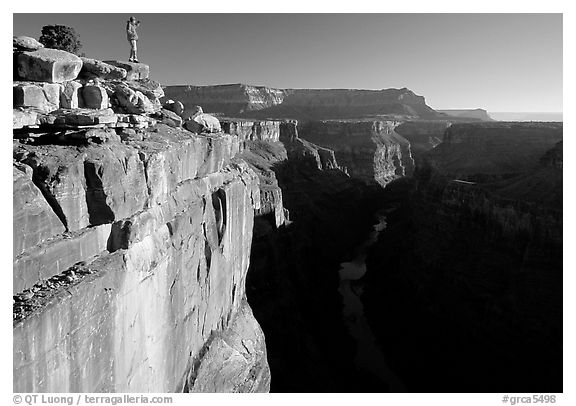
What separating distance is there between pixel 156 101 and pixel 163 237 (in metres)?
6.54

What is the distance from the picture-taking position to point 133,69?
17312mm

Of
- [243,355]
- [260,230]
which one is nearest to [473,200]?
[260,230]

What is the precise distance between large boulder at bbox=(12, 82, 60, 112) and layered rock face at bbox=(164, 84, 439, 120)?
10856 cm

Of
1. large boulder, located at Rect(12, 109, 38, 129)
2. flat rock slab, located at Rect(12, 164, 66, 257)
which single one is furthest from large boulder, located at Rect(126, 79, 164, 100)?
flat rock slab, located at Rect(12, 164, 66, 257)

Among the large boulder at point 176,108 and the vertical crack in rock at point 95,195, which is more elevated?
the large boulder at point 176,108

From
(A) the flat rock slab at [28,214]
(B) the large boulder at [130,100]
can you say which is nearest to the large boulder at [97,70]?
(B) the large boulder at [130,100]

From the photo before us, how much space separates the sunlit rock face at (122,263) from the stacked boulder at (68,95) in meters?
1.03

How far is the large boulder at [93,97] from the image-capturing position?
41.2 feet

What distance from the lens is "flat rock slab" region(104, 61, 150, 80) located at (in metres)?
17.0

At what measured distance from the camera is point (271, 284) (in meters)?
38.1

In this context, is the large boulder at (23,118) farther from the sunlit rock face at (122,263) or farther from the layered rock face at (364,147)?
the layered rock face at (364,147)

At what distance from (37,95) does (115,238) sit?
4.20 metres

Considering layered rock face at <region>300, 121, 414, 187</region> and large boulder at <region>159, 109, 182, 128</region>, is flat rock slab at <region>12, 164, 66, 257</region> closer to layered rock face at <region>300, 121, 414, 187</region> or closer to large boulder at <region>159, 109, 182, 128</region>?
large boulder at <region>159, 109, 182, 128</region>

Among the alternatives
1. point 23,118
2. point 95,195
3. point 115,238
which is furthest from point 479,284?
point 23,118
